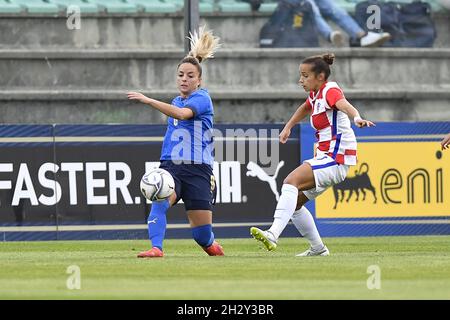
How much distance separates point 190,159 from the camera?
42.2 ft

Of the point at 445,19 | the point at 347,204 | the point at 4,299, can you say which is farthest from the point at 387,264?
the point at 445,19

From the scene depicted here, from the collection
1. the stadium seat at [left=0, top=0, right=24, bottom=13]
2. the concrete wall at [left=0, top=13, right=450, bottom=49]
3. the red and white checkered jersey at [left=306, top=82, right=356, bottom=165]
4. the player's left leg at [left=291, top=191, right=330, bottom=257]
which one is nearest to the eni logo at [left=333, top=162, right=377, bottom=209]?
the concrete wall at [left=0, top=13, right=450, bottom=49]

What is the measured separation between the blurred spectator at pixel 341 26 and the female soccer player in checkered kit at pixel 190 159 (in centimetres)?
1110

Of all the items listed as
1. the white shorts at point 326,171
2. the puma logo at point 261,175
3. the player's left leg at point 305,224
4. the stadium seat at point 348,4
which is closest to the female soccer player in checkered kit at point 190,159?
the player's left leg at point 305,224

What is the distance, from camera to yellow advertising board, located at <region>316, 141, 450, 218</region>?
63.6 feet

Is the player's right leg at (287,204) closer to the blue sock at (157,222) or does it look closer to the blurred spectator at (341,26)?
the blue sock at (157,222)

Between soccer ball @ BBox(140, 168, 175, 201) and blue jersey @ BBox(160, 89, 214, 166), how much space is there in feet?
0.99

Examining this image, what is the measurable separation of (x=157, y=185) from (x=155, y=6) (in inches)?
480

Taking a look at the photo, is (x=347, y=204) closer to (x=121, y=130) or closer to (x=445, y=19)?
(x=121, y=130)

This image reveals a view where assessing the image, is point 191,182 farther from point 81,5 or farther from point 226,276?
point 81,5

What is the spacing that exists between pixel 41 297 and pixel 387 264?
12.4 ft

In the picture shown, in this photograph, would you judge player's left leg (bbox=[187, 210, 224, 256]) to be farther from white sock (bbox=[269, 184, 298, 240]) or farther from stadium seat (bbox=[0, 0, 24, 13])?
stadium seat (bbox=[0, 0, 24, 13])
